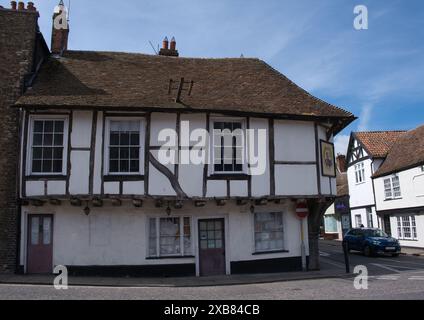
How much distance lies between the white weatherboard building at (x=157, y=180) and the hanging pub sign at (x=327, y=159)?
8 cm

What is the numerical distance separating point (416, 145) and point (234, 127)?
17954 millimetres

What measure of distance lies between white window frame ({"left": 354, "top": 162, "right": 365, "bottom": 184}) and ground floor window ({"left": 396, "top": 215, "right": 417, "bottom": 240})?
544 centimetres

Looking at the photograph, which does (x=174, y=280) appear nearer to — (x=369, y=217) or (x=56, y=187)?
(x=56, y=187)

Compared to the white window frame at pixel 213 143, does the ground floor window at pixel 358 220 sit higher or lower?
lower

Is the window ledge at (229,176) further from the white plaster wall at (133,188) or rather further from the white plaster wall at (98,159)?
the white plaster wall at (98,159)

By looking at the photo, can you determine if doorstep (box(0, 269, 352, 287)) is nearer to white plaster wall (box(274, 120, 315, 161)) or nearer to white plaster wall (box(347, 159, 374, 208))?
white plaster wall (box(274, 120, 315, 161))

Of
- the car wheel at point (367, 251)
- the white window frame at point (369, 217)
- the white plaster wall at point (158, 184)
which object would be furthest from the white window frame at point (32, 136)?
the white window frame at point (369, 217)

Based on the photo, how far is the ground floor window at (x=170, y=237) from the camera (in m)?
14.8

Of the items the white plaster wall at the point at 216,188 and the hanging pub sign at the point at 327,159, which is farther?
the hanging pub sign at the point at 327,159

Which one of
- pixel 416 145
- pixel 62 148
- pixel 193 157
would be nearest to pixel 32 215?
pixel 62 148

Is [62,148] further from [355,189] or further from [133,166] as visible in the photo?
[355,189]

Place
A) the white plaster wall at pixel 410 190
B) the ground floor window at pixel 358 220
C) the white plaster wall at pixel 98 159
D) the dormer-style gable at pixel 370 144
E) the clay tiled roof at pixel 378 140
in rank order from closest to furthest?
the white plaster wall at pixel 98 159 < the white plaster wall at pixel 410 190 < the clay tiled roof at pixel 378 140 < the dormer-style gable at pixel 370 144 < the ground floor window at pixel 358 220

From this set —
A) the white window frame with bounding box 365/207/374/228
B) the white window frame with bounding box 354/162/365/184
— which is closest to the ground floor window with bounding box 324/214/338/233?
the white window frame with bounding box 354/162/365/184

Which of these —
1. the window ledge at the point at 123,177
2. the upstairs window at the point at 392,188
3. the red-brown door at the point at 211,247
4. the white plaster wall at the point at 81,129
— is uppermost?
the white plaster wall at the point at 81,129
